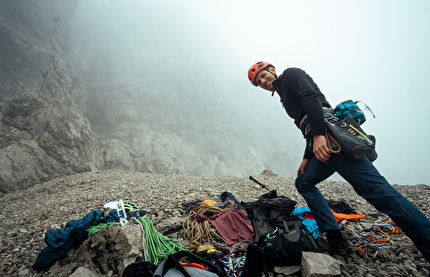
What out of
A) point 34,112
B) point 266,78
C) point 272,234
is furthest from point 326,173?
point 34,112

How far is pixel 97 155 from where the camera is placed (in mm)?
18656

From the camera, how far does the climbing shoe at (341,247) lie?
250 cm

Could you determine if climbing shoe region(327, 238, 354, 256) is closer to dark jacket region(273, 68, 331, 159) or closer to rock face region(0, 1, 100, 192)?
dark jacket region(273, 68, 331, 159)

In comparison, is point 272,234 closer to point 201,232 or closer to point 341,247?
point 341,247

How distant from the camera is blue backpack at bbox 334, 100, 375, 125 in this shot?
2.45 metres

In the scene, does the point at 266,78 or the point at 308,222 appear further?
the point at 308,222

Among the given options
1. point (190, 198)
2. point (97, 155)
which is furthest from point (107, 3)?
point (190, 198)

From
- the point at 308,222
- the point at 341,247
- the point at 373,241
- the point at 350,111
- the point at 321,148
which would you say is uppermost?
the point at 350,111

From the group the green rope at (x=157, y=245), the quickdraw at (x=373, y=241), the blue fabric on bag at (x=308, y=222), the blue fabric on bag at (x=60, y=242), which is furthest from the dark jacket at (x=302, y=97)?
the blue fabric on bag at (x=60, y=242)

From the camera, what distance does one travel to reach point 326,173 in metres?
2.62

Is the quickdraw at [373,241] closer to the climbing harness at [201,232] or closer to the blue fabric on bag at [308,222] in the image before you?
the blue fabric on bag at [308,222]

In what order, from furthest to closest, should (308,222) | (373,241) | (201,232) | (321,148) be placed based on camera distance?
(201,232)
(308,222)
(373,241)
(321,148)

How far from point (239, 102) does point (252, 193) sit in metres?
52.5

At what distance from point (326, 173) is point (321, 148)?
56cm
